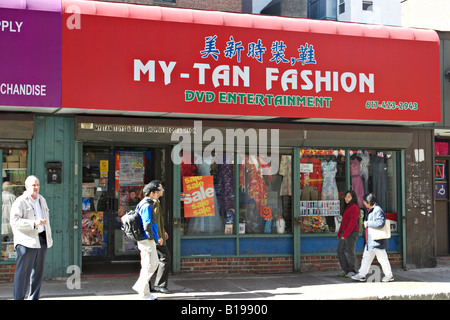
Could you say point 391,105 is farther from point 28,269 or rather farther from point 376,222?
point 28,269

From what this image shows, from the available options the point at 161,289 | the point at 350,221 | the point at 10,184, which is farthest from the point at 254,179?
the point at 10,184

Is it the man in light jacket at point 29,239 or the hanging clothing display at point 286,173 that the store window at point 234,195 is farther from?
the man in light jacket at point 29,239

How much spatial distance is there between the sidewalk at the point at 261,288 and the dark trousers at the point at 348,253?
0.28 meters

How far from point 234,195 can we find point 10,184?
14.5ft

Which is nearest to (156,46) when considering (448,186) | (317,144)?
(317,144)

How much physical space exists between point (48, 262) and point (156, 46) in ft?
14.7

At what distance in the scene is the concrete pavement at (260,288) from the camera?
9203 millimetres

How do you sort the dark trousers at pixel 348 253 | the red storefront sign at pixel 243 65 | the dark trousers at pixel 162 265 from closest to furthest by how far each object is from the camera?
the dark trousers at pixel 162 265 → the red storefront sign at pixel 243 65 → the dark trousers at pixel 348 253

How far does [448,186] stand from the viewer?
14281 mm

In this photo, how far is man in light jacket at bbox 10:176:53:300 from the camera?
25.4 feet

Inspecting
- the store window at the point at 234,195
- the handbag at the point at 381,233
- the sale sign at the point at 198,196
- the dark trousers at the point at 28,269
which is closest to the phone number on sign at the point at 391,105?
the store window at the point at 234,195

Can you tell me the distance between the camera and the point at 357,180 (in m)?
12.4

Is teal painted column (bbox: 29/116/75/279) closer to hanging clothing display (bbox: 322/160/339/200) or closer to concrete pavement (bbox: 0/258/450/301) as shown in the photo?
concrete pavement (bbox: 0/258/450/301)
